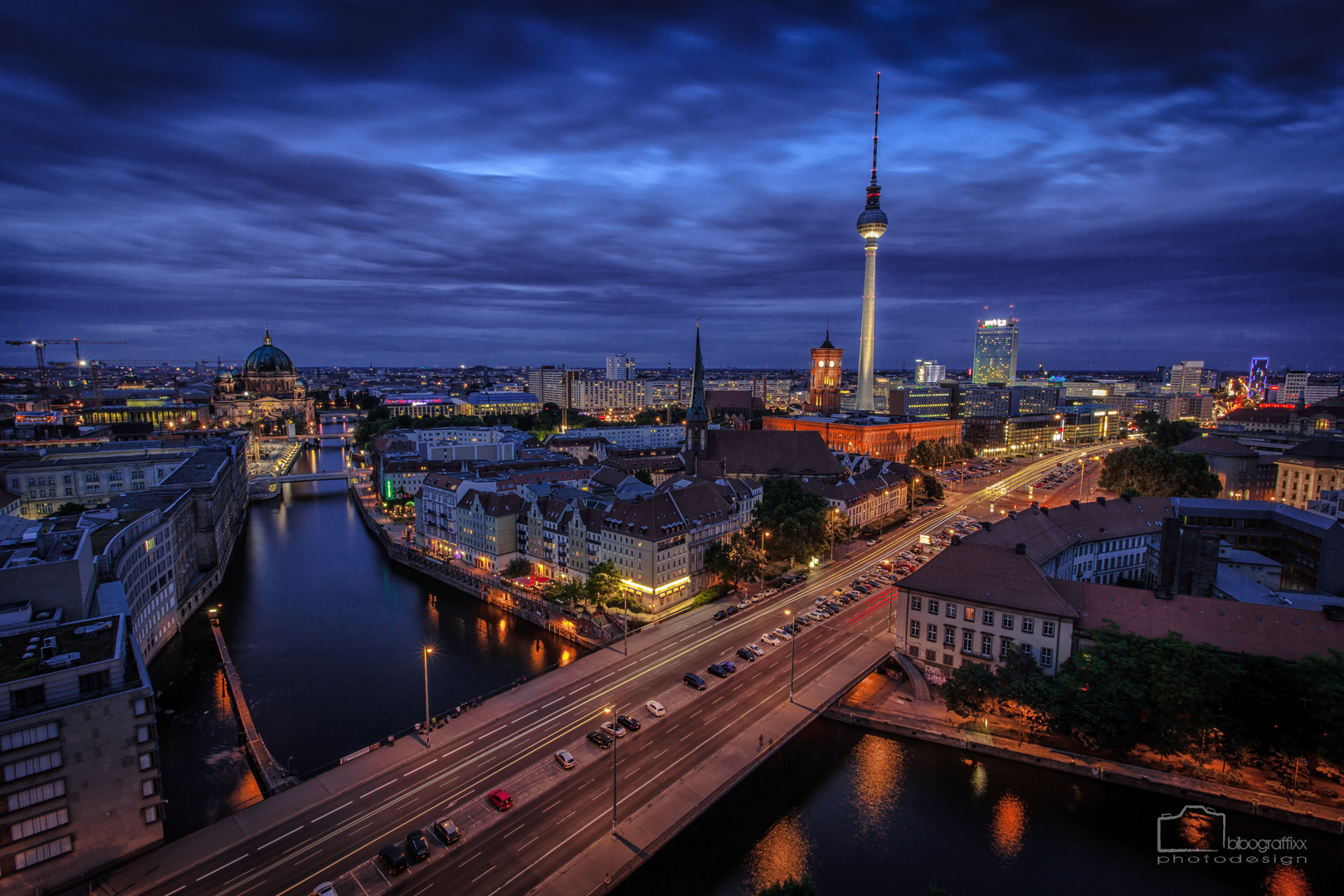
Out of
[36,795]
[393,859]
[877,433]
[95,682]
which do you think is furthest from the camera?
[877,433]

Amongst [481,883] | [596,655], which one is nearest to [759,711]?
[596,655]

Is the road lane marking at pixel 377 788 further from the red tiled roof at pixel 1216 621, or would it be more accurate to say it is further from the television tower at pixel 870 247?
the television tower at pixel 870 247

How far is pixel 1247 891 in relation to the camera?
2462 centimetres

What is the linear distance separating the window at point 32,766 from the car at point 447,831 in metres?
14.1

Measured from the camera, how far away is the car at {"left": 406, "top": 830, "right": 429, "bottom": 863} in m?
22.9

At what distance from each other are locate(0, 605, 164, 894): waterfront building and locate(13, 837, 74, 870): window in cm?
2

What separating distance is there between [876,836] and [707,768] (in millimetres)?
7704

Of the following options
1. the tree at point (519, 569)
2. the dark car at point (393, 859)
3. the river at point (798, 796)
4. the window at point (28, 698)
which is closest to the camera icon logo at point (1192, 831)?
the river at point (798, 796)

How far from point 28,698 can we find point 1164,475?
101m

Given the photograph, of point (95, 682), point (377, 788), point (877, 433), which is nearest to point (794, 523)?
point (377, 788)

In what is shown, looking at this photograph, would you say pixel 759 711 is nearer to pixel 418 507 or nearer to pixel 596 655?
pixel 596 655

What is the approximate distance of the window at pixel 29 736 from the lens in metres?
22.1

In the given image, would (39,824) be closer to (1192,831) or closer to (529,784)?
(529,784)

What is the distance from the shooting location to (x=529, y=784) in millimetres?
27188
